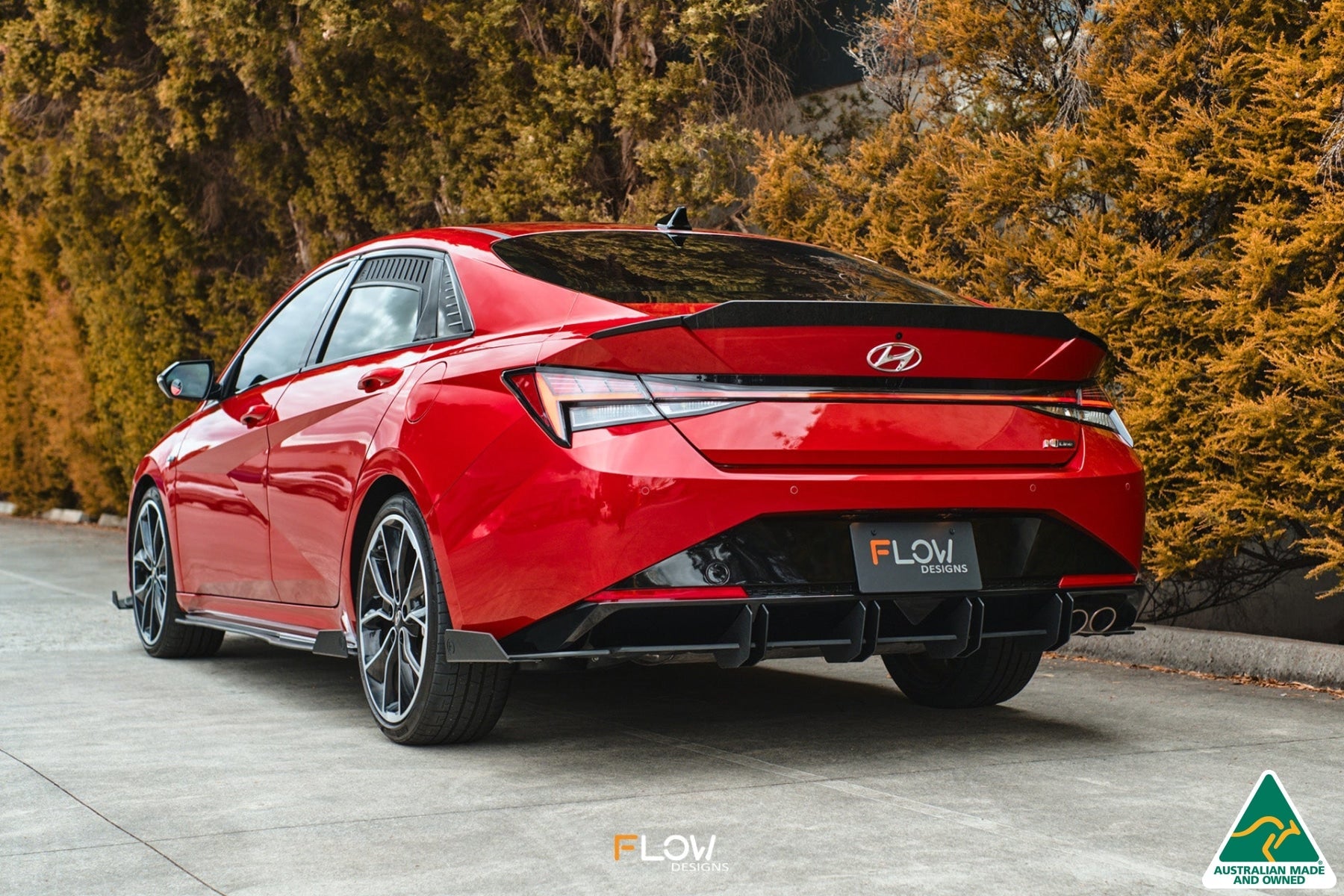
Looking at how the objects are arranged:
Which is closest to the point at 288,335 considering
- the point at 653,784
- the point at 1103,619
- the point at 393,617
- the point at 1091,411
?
the point at 393,617

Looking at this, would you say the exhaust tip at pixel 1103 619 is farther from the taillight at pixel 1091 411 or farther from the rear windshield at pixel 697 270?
the rear windshield at pixel 697 270

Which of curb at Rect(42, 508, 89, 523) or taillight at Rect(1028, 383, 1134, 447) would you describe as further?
curb at Rect(42, 508, 89, 523)

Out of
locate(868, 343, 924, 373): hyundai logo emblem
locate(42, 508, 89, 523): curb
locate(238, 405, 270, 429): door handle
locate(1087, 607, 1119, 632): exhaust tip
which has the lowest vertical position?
locate(42, 508, 89, 523): curb

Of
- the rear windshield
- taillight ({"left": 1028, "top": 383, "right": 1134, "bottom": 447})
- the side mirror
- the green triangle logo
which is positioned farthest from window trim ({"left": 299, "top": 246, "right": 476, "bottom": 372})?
the green triangle logo

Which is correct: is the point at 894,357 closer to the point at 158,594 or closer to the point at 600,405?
the point at 600,405

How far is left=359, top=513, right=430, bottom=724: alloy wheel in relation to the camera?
187 inches

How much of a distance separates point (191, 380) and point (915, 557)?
3680mm

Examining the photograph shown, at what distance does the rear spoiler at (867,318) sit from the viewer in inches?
163

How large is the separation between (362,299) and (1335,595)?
4929 mm

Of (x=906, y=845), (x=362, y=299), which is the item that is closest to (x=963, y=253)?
(x=362, y=299)

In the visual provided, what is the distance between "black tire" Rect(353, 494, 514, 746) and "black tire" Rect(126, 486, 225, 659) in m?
2.21

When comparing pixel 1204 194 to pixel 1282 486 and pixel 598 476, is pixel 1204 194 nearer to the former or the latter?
pixel 1282 486

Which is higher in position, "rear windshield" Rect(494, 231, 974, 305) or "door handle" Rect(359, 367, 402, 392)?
"rear windshield" Rect(494, 231, 974, 305)

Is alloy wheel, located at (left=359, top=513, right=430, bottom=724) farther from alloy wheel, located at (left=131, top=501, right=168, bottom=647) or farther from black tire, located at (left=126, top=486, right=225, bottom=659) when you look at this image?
alloy wheel, located at (left=131, top=501, right=168, bottom=647)
